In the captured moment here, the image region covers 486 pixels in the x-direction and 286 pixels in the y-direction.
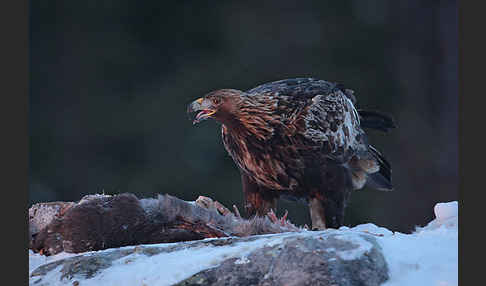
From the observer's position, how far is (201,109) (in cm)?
413

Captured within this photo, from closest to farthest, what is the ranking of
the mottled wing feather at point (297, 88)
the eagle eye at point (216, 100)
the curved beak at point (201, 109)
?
the curved beak at point (201, 109) < the eagle eye at point (216, 100) < the mottled wing feather at point (297, 88)

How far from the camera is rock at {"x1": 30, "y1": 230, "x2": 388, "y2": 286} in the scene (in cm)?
258

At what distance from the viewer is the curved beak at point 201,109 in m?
4.09

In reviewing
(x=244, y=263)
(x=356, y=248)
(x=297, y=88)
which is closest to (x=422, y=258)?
(x=356, y=248)

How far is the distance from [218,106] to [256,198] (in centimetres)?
77

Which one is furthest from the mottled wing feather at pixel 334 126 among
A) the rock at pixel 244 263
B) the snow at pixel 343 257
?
the rock at pixel 244 263

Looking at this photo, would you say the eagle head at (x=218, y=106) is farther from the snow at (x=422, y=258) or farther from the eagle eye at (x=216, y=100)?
the snow at (x=422, y=258)

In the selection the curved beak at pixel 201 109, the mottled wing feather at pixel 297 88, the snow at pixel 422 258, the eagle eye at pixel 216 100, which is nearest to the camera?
the snow at pixel 422 258

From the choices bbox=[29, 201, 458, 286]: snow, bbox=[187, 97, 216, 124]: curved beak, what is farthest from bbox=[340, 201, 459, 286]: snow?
bbox=[187, 97, 216, 124]: curved beak

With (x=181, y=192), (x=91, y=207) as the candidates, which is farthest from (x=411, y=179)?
(x=91, y=207)

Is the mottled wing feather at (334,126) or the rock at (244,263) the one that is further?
the mottled wing feather at (334,126)

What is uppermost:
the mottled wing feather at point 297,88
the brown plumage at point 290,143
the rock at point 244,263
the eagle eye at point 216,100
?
the mottled wing feather at point 297,88

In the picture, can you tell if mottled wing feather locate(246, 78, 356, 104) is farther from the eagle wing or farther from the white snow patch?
the white snow patch

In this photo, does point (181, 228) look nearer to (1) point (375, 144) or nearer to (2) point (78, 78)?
(2) point (78, 78)
